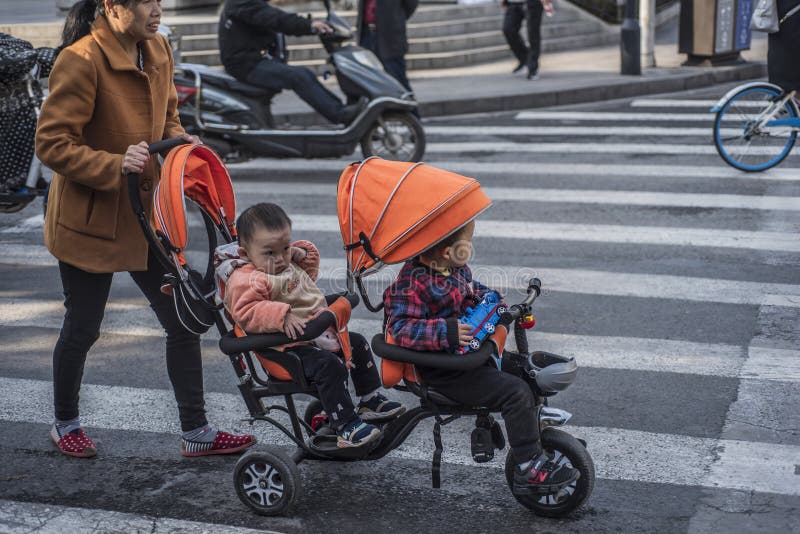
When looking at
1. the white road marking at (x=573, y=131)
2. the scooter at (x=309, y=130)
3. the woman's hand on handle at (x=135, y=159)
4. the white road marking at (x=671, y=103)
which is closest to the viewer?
the woman's hand on handle at (x=135, y=159)

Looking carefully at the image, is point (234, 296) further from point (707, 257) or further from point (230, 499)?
point (707, 257)

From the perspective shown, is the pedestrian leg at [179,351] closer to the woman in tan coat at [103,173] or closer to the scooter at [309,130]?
the woman in tan coat at [103,173]

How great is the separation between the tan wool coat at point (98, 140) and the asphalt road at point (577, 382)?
0.94m

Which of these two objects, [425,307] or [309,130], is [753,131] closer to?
[309,130]

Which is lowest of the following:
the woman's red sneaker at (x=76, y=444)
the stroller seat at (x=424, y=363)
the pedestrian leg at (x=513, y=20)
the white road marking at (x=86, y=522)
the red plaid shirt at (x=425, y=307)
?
the white road marking at (x=86, y=522)

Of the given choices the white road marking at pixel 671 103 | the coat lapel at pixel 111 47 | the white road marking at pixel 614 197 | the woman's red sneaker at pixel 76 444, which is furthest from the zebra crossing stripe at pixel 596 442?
the white road marking at pixel 671 103

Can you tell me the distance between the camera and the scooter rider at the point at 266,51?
997 centimetres

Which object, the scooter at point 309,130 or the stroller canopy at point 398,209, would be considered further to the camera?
the scooter at point 309,130

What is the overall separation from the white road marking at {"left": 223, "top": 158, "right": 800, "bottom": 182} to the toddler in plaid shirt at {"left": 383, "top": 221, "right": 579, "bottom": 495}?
19.7 feet

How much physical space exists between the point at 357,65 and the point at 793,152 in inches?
163

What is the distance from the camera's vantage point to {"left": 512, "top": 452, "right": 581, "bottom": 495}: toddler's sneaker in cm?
394

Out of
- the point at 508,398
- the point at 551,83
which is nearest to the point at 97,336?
the point at 508,398

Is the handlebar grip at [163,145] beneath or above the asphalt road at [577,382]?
above

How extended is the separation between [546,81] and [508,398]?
12.1 meters
